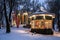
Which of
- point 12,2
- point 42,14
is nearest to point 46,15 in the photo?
→ point 42,14

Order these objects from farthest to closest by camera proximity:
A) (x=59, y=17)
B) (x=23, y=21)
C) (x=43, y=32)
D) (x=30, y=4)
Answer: (x=23, y=21), (x=30, y=4), (x=59, y=17), (x=43, y=32)

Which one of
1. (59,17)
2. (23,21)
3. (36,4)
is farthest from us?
(23,21)

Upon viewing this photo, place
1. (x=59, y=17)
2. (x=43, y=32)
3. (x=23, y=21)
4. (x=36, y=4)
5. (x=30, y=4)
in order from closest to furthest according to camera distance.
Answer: (x=43, y=32)
(x=59, y=17)
(x=30, y=4)
(x=36, y=4)
(x=23, y=21)

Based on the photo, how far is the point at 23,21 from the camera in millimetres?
76562

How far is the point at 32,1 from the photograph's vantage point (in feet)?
202

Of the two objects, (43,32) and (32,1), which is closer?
(43,32)

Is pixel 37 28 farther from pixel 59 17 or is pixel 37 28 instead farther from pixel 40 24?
pixel 59 17

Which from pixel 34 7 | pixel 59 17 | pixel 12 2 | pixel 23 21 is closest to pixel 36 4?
pixel 34 7

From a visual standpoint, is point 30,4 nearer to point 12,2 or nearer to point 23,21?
point 23,21

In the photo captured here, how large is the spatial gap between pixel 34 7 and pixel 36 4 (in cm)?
209

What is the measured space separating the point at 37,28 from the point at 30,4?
29159 millimetres

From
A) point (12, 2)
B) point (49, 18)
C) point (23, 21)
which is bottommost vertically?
point (23, 21)

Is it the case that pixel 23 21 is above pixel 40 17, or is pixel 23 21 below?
below

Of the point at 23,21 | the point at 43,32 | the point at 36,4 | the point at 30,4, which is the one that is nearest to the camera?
the point at 43,32
